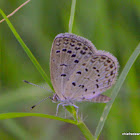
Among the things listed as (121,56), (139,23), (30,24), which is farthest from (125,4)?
(30,24)

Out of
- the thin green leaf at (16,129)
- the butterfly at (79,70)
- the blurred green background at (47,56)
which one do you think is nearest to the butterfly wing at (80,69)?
the butterfly at (79,70)

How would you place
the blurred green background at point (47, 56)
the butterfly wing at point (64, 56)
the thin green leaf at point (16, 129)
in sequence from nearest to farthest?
1. the butterfly wing at point (64, 56)
2. the blurred green background at point (47, 56)
3. the thin green leaf at point (16, 129)

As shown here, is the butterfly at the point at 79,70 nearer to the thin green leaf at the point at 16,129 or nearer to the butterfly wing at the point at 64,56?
the butterfly wing at the point at 64,56

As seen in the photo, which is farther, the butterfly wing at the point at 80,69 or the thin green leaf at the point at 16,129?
the thin green leaf at the point at 16,129

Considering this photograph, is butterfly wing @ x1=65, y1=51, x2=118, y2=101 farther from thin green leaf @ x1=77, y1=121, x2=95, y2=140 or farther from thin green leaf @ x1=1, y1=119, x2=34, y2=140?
thin green leaf @ x1=1, y1=119, x2=34, y2=140

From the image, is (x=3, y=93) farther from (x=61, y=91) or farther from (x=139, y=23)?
(x=139, y=23)

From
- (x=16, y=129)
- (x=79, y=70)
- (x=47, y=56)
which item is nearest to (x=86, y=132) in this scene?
(x=79, y=70)

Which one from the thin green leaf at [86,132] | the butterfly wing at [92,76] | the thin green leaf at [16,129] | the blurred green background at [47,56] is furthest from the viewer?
the thin green leaf at [16,129]

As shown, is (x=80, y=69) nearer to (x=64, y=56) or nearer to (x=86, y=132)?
(x=64, y=56)

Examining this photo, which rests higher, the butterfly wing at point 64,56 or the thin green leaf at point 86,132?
the butterfly wing at point 64,56

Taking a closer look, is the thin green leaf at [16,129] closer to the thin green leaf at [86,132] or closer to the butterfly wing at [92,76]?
the butterfly wing at [92,76]
